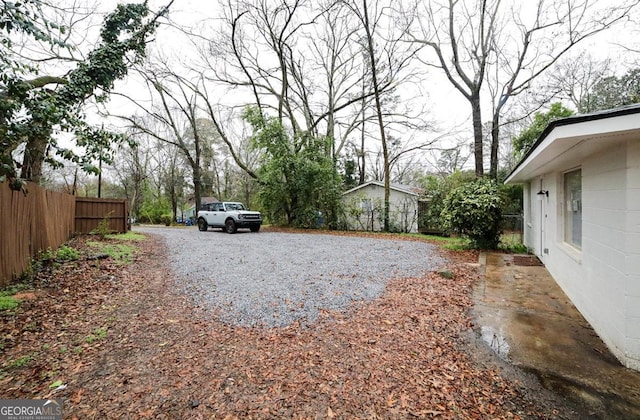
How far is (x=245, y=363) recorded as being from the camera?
250 cm

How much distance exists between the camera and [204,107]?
1791 cm

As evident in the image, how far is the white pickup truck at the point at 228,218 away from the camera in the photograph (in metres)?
12.3

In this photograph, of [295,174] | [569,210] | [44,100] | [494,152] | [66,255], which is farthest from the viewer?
[295,174]

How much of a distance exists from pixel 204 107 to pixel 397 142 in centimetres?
1536

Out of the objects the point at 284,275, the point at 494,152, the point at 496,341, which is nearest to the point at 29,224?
the point at 284,275

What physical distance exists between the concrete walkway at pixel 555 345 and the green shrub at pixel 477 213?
3235mm

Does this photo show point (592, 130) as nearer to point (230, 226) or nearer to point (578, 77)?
point (230, 226)

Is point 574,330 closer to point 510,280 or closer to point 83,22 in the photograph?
point 510,280

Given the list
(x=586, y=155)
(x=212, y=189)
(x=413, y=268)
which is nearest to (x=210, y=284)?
(x=413, y=268)

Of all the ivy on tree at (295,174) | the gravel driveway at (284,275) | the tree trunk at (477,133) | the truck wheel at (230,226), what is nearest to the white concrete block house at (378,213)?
the ivy on tree at (295,174)

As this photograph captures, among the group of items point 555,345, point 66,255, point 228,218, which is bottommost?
point 555,345

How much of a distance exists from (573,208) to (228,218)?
1158 centimetres

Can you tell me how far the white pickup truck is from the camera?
1234 cm

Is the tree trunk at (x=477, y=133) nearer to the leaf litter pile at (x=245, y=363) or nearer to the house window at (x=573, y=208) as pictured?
the house window at (x=573, y=208)
